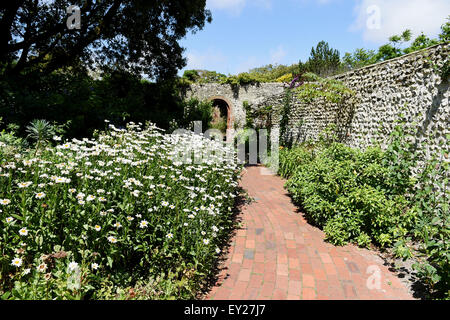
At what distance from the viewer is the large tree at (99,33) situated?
6.74 meters

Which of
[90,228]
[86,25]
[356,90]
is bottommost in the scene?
[90,228]

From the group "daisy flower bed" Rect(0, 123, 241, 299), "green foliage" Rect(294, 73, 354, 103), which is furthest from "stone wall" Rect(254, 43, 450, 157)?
"daisy flower bed" Rect(0, 123, 241, 299)

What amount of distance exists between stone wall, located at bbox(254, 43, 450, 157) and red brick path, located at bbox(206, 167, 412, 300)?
207 cm

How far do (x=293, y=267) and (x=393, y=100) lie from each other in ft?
11.7

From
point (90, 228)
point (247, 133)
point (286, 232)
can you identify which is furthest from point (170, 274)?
point (247, 133)

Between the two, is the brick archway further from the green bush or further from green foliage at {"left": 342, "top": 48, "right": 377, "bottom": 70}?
green foliage at {"left": 342, "top": 48, "right": 377, "bottom": 70}

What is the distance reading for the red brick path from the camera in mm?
2316

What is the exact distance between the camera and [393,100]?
4324mm

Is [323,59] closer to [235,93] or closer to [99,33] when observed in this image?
[235,93]

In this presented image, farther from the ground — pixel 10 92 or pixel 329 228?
pixel 10 92

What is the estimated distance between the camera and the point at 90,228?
2.12m

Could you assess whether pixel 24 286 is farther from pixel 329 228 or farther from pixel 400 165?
pixel 400 165

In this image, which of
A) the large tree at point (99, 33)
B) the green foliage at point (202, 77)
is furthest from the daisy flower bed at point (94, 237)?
the green foliage at point (202, 77)
